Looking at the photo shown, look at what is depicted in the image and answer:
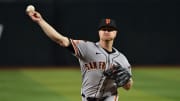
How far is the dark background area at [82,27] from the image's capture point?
1998 centimetres

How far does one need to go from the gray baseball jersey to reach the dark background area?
43.1 ft

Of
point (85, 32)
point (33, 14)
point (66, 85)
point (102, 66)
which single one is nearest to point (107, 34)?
point (102, 66)

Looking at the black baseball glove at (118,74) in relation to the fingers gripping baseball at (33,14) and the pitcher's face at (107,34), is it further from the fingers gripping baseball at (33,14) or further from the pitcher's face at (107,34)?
the fingers gripping baseball at (33,14)

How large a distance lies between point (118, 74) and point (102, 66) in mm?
215

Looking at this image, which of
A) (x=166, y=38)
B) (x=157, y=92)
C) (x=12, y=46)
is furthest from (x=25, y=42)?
(x=157, y=92)

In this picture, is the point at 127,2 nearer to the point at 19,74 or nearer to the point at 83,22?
the point at 83,22

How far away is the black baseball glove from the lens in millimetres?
6609

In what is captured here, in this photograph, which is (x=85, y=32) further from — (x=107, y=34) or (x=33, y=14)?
(x=33, y=14)

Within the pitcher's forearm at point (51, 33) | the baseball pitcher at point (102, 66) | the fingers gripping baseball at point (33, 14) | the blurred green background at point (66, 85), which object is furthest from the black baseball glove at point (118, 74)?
the blurred green background at point (66, 85)

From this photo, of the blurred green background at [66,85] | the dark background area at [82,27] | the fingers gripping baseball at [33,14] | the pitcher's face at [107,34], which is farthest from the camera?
the dark background area at [82,27]

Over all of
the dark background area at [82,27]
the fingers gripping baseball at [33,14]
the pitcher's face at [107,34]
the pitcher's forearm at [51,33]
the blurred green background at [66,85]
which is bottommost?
the blurred green background at [66,85]

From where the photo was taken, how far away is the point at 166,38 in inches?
819

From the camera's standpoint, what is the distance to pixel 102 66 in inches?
264

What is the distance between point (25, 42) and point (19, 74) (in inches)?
95.8
